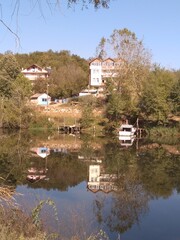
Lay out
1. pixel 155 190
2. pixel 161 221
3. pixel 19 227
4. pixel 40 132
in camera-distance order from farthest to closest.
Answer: pixel 40 132 → pixel 155 190 → pixel 161 221 → pixel 19 227

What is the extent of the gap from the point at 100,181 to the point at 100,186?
2.88 ft

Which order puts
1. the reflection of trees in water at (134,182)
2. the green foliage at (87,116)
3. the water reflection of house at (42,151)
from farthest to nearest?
the green foliage at (87,116) < the water reflection of house at (42,151) < the reflection of trees in water at (134,182)

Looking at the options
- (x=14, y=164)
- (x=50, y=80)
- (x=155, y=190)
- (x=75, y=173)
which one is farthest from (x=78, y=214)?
(x=50, y=80)

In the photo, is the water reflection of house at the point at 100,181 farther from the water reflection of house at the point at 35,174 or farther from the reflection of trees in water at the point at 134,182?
the water reflection of house at the point at 35,174

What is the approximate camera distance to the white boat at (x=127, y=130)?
35312mm

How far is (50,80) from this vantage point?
52.0 metres

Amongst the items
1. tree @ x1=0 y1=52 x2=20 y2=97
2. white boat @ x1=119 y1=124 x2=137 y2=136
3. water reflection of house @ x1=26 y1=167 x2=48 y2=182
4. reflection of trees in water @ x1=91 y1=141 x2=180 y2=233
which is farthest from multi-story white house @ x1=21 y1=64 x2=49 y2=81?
tree @ x1=0 y1=52 x2=20 y2=97

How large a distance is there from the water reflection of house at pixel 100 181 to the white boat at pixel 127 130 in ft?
51.7

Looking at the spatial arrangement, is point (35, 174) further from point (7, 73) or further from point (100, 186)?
point (7, 73)

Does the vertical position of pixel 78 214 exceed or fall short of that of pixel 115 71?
it falls short

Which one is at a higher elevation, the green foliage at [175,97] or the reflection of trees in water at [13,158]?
the green foliage at [175,97]

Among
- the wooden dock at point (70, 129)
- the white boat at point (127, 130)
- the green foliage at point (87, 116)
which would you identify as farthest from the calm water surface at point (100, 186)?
the wooden dock at point (70, 129)

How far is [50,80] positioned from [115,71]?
502 inches

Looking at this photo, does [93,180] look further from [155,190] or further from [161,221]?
[161,221]
